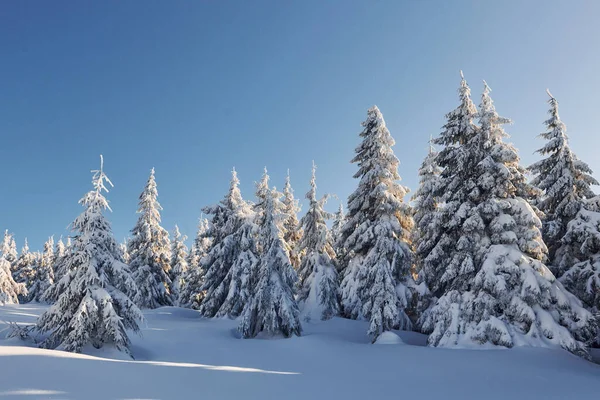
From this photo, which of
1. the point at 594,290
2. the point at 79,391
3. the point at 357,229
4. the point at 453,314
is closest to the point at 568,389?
the point at 453,314

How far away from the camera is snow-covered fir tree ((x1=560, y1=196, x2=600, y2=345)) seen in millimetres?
15125

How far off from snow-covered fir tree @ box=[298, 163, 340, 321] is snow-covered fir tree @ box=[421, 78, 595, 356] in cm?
928

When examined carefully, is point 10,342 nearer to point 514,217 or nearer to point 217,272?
point 217,272

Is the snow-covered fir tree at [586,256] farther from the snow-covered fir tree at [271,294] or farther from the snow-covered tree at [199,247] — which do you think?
the snow-covered tree at [199,247]

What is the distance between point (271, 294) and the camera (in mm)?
18172

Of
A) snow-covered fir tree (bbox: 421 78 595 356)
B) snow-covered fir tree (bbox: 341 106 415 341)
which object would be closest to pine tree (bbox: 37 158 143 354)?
snow-covered fir tree (bbox: 341 106 415 341)

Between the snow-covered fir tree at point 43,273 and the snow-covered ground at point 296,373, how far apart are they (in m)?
53.7

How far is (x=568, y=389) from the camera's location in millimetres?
8758

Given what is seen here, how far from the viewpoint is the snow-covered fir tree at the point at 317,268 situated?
82.6 feet

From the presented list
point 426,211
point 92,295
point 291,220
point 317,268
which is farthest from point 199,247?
point 92,295

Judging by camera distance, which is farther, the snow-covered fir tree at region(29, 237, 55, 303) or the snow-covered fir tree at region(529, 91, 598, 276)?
the snow-covered fir tree at region(29, 237, 55, 303)

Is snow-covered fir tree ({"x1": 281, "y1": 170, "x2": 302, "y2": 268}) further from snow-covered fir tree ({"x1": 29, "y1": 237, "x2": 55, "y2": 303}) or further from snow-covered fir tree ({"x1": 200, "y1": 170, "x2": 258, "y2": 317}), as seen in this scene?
snow-covered fir tree ({"x1": 29, "y1": 237, "x2": 55, "y2": 303})

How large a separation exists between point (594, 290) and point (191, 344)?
17.5m

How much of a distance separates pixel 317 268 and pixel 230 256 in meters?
6.99
